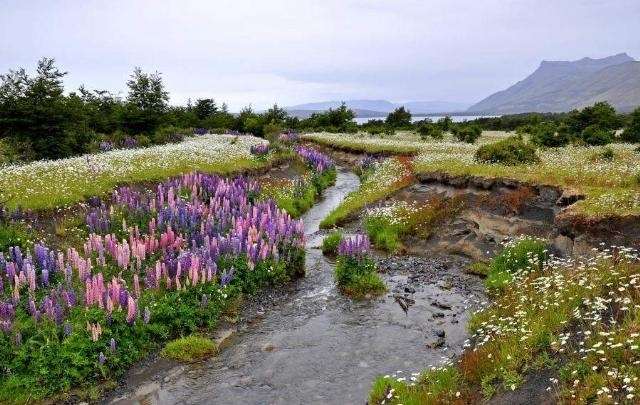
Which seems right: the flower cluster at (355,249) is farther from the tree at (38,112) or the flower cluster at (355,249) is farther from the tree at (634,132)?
the tree at (634,132)

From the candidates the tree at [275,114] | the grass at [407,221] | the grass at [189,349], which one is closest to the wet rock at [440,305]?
the grass at [407,221]

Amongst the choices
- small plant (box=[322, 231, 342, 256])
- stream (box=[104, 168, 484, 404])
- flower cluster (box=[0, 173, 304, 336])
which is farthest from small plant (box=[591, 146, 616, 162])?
flower cluster (box=[0, 173, 304, 336])

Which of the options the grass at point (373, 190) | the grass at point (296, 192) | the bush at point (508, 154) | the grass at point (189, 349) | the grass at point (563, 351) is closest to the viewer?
the grass at point (563, 351)

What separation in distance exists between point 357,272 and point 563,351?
27.5 feet

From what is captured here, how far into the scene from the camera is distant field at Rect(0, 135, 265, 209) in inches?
758

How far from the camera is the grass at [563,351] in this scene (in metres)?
7.22

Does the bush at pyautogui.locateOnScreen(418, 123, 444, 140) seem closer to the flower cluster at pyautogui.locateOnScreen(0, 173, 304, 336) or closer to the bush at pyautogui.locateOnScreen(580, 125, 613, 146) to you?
the bush at pyautogui.locateOnScreen(580, 125, 613, 146)

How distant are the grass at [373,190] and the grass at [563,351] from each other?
1437 centimetres

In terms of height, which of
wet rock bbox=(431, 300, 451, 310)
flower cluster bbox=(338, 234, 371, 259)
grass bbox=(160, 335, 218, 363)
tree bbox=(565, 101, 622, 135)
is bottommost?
wet rock bbox=(431, 300, 451, 310)

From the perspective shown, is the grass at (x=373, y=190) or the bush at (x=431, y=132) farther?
the bush at (x=431, y=132)

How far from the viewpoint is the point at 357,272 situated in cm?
1633

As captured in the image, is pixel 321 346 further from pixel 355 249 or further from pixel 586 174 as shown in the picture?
pixel 586 174

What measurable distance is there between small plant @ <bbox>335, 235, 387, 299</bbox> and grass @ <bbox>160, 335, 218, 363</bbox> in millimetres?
5233

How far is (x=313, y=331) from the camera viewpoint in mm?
13172
